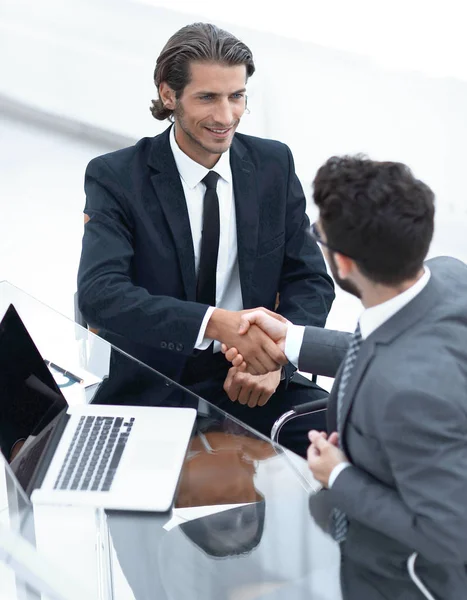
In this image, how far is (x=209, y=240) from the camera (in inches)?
95.9

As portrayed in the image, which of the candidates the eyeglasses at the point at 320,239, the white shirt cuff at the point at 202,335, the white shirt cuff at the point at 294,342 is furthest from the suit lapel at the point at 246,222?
the eyeglasses at the point at 320,239

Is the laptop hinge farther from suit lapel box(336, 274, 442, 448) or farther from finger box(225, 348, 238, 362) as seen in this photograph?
suit lapel box(336, 274, 442, 448)

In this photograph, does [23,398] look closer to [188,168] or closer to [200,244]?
[200,244]

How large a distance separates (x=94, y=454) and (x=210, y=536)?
30cm

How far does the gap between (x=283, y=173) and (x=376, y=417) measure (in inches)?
50.2

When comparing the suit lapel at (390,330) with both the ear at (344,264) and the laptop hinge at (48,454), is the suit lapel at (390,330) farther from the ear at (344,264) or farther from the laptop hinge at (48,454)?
the laptop hinge at (48,454)

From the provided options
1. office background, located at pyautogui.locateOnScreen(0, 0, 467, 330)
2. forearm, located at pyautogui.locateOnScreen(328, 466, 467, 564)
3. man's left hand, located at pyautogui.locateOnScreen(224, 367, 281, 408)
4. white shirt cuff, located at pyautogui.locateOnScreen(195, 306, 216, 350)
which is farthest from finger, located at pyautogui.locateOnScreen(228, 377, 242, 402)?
office background, located at pyautogui.locateOnScreen(0, 0, 467, 330)

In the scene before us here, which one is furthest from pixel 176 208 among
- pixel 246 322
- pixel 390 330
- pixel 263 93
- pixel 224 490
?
pixel 263 93

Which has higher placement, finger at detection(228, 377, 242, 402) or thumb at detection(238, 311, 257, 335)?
thumb at detection(238, 311, 257, 335)

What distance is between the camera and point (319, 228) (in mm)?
1521

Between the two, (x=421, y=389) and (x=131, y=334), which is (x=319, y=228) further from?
(x=131, y=334)

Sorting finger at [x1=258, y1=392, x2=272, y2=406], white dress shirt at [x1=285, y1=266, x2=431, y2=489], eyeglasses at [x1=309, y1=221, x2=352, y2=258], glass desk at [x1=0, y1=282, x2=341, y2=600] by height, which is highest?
eyeglasses at [x1=309, y1=221, x2=352, y2=258]

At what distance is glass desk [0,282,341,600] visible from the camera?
169 cm

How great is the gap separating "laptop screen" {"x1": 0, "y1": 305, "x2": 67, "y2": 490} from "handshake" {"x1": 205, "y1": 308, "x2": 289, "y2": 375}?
0.48 metres
